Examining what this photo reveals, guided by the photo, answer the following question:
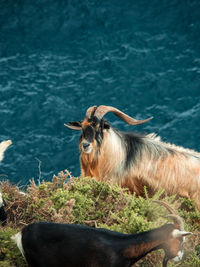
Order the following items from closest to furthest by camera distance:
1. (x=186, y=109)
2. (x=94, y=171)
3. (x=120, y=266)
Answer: (x=120, y=266), (x=94, y=171), (x=186, y=109)

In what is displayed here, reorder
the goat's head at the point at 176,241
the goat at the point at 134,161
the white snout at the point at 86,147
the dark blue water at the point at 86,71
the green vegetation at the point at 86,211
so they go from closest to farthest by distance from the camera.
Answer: the goat's head at the point at 176,241
the green vegetation at the point at 86,211
the white snout at the point at 86,147
the goat at the point at 134,161
the dark blue water at the point at 86,71

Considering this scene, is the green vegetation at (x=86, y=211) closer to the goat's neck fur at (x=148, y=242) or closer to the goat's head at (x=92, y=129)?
the goat's neck fur at (x=148, y=242)

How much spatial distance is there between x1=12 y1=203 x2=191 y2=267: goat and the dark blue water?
10.7m

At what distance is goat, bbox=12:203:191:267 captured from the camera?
4152mm

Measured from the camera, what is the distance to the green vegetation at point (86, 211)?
5073 millimetres

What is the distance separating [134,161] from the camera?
25.9ft

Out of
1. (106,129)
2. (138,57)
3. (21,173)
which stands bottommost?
(21,173)

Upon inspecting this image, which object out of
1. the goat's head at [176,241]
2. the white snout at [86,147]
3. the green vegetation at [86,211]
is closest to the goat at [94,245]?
the goat's head at [176,241]

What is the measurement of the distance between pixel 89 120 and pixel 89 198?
183 centimetres

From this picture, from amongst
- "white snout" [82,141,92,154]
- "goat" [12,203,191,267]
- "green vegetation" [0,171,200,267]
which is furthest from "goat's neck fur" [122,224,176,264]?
"white snout" [82,141,92,154]

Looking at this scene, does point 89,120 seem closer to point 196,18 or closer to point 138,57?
point 138,57

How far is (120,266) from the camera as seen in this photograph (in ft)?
13.7

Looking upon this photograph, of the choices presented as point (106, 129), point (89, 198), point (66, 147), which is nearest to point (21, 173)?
point (66, 147)

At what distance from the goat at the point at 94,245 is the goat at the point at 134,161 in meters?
3.30
